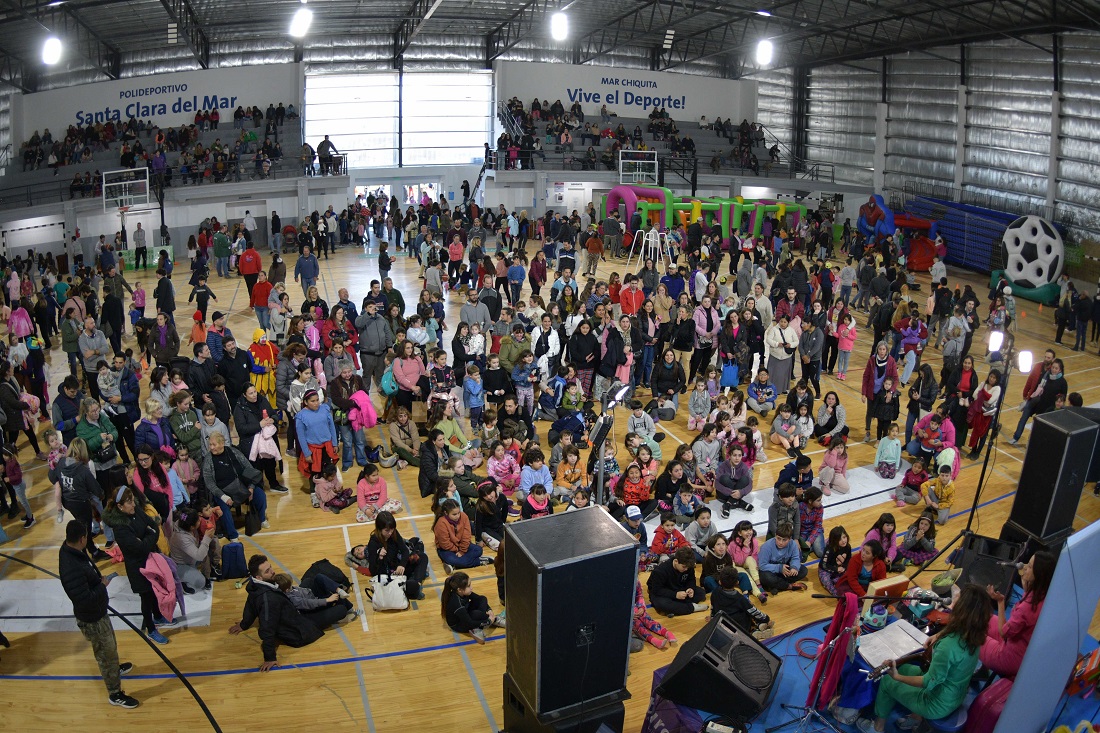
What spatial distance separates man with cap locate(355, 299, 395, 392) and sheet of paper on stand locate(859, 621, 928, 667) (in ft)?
24.9

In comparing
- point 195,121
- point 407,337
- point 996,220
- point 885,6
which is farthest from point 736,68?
point 407,337

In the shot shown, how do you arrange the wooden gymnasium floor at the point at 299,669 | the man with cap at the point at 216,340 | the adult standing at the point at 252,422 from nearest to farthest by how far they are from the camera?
1. the wooden gymnasium floor at the point at 299,669
2. the adult standing at the point at 252,422
3. the man with cap at the point at 216,340

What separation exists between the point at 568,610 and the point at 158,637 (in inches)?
167

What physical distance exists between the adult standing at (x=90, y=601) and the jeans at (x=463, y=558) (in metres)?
3.10

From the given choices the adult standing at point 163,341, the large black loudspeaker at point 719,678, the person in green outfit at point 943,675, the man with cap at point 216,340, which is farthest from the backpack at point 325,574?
the adult standing at point 163,341

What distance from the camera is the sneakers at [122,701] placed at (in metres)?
7.08

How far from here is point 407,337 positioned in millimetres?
13008

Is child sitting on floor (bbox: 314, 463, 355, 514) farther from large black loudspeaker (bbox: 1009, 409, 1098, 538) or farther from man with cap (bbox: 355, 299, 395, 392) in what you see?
large black loudspeaker (bbox: 1009, 409, 1098, 538)

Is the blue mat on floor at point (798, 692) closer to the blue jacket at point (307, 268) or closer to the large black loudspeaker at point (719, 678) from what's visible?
the large black loudspeaker at point (719, 678)

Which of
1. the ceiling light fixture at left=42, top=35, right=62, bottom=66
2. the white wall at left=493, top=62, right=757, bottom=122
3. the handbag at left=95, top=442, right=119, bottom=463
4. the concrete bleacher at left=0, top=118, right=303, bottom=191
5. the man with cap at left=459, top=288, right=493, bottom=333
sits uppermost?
the white wall at left=493, top=62, right=757, bottom=122

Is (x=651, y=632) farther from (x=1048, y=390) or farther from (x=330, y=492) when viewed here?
(x=1048, y=390)

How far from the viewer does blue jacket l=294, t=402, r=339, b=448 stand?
10359 mm

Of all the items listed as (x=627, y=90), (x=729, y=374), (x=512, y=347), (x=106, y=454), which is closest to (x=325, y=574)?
(x=106, y=454)

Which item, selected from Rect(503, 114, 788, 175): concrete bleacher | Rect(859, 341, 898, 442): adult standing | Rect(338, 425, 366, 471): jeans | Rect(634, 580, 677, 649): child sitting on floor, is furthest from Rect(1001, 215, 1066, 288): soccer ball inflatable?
Rect(634, 580, 677, 649): child sitting on floor
